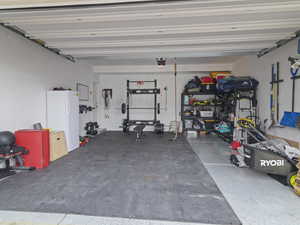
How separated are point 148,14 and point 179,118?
5.58 m

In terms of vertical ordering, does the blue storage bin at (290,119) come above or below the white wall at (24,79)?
below

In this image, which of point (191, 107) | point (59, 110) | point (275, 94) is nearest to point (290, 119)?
point (275, 94)

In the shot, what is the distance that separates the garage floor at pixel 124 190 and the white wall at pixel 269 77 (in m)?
2.10

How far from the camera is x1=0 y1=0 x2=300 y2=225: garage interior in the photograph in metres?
1.86

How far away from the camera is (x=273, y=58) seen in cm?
389

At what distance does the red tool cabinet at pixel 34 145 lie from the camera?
3006 mm

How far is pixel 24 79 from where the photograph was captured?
334 cm

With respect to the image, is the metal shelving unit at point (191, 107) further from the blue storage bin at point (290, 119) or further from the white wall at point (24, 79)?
the white wall at point (24, 79)

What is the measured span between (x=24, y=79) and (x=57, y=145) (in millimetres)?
1623

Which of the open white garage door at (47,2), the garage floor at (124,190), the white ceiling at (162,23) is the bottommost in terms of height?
the garage floor at (124,190)

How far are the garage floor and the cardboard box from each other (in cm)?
23

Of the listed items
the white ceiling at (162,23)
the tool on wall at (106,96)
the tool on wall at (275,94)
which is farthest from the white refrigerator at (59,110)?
the tool on wall at (275,94)

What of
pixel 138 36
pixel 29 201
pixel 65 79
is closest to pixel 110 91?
pixel 65 79

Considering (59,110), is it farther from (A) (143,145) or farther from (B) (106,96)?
(B) (106,96)
